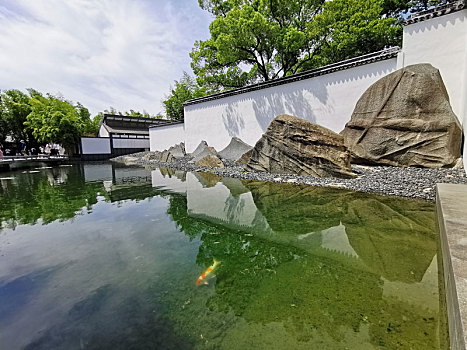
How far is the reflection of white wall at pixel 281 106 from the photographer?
8609 millimetres

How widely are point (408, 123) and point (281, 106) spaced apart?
225 inches

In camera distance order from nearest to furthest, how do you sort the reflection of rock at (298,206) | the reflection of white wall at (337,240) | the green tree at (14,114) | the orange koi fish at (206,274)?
the orange koi fish at (206,274) < the reflection of white wall at (337,240) < the reflection of rock at (298,206) < the green tree at (14,114)

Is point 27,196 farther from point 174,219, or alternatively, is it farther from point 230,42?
point 230,42

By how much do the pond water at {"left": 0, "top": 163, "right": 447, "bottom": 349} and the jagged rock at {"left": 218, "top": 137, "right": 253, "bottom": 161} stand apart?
767 centimetres

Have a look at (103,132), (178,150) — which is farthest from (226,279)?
(103,132)

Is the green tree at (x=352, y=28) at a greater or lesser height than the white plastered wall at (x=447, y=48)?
greater

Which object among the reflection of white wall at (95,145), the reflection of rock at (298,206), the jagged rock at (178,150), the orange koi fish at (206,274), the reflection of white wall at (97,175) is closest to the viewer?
the orange koi fish at (206,274)

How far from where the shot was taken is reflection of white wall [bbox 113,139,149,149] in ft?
66.6

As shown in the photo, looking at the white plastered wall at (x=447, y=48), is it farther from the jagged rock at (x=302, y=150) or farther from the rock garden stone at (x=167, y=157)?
the rock garden stone at (x=167, y=157)

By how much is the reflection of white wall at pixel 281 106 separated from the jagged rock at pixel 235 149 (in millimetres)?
644

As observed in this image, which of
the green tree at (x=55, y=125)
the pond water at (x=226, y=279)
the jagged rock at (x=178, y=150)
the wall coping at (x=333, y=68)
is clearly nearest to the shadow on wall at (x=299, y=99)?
the wall coping at (x=333, y=68)

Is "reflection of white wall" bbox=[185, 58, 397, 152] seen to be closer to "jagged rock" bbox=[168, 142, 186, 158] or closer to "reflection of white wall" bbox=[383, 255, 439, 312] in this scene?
"jagged rock" bbox=[168, 142, 186, 158]

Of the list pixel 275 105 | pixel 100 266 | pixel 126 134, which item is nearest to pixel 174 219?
pixel 100 266

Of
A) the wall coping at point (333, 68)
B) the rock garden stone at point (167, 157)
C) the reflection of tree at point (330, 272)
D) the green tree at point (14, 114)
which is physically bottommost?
the reflection of tree at point (330, 272)
